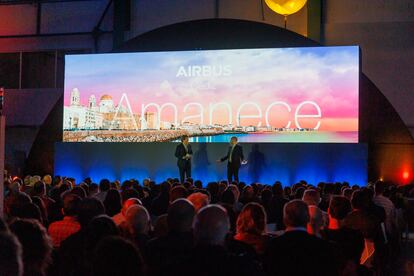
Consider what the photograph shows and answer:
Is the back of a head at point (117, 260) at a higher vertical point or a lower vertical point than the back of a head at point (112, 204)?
higher

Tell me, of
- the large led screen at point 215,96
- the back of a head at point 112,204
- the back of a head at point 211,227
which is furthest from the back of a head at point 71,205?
the large led screen at point 215,96

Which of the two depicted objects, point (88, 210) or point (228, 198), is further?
point (228, 198)

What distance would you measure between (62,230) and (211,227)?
2017 mm

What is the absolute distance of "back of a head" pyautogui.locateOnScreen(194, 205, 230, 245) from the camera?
2.76m

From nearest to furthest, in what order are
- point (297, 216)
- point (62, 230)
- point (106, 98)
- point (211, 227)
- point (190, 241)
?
1. point (211, 227)
2. point (190, 241)
3. point (297, 216)
4. point (62, 230)
5. point (106, 98)

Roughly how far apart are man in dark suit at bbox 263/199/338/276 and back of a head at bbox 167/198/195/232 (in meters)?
0.48

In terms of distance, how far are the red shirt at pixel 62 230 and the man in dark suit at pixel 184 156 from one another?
893 centimetres

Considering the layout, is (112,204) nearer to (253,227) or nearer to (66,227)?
(66,227)

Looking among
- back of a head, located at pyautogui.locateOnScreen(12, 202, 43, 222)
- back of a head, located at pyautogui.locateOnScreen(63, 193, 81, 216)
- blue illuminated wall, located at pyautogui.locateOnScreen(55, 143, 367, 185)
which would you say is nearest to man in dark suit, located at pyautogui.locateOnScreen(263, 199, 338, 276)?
back of a head, located at pyautogui.locateOnScreen(63, 193, 81, 216)

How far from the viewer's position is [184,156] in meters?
13.5

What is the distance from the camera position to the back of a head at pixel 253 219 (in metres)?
4.10

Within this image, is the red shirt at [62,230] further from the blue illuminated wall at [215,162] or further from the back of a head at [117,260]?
the blue illuminated wall at [215,162]

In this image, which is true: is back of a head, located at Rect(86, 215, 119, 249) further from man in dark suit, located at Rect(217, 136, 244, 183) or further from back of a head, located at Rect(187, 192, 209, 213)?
man in dark suit, located at Rect(217, 136, 244, 183)

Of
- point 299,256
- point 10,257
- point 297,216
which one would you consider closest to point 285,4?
point 297,216
